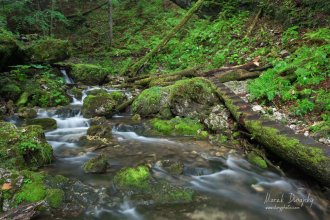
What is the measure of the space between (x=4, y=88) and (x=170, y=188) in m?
8.52

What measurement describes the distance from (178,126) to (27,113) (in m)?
5.12

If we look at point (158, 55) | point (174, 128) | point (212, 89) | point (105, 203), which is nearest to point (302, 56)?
point (212, 89)

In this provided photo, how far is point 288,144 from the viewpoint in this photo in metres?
5.66

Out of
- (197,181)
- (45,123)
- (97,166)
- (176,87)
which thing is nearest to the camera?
(197,181)

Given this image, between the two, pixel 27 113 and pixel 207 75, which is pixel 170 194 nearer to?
pixel 27 113

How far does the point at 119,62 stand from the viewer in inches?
740

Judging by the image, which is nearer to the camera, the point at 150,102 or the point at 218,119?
the point at 218,119

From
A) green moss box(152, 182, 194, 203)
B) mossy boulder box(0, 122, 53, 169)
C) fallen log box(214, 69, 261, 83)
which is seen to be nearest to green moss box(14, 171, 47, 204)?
mossy boulder box(0, 122, 53, 169)

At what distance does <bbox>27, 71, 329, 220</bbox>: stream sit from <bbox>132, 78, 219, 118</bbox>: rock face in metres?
1.21

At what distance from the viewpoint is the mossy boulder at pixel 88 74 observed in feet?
47.9

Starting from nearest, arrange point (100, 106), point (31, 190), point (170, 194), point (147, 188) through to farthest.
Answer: point (31, 190)
point (170, 194)
point (147, 188)
point (100, 106)

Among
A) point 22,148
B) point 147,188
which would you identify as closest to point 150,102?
point 22,148

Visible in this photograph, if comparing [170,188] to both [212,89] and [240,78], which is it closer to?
[212,89]

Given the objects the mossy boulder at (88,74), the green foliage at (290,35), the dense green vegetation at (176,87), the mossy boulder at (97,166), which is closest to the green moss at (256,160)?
the dense green vegetation at (176,87)
